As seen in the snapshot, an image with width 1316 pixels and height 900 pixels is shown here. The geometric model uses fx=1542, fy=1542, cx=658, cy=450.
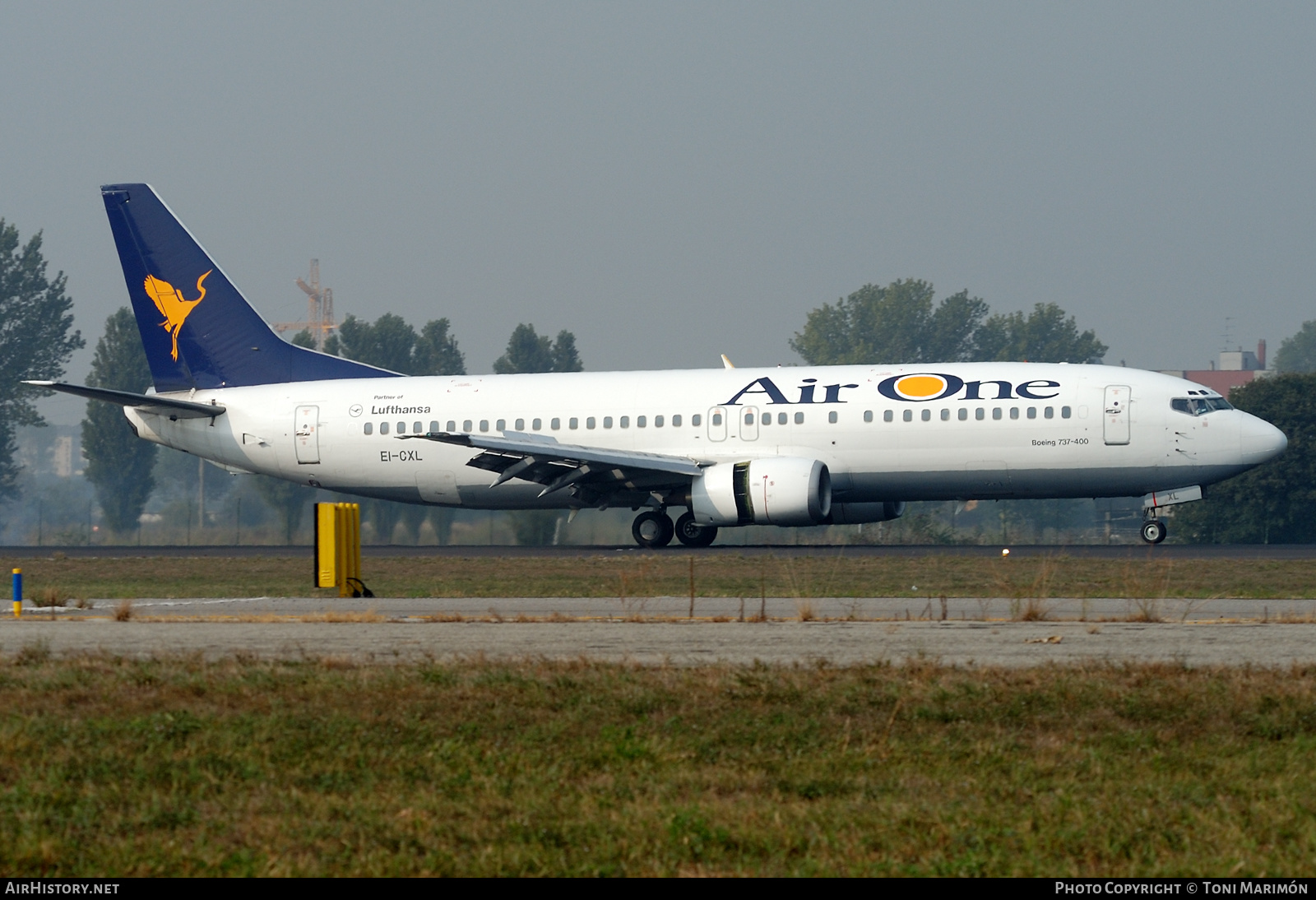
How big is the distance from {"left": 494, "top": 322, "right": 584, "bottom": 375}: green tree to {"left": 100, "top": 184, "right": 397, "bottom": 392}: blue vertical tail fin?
5482cm

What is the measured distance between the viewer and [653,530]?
35.5 metres

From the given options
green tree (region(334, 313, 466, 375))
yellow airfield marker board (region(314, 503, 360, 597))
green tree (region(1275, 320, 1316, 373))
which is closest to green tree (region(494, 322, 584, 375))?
green tree (region(334, 313, 466, 375))

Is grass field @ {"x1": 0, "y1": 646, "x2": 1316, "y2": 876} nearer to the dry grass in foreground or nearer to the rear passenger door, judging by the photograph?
the dry grass in foreground

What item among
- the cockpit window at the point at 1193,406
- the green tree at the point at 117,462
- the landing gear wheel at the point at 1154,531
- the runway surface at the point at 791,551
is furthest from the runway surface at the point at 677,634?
the green tree at the point at 117,462

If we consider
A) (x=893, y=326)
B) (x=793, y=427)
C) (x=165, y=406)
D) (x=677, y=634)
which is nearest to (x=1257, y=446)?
(x=793, y=427)

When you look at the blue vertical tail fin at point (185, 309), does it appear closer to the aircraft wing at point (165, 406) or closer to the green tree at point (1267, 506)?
the aircraft wing at point (165, 406)

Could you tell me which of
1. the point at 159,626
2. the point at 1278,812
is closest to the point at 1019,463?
the point at 159,626

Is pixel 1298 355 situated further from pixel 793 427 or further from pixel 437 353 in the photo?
pixel 793 427

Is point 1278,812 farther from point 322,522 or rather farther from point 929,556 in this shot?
point 929,556

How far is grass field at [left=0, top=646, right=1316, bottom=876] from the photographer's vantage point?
7289 mm

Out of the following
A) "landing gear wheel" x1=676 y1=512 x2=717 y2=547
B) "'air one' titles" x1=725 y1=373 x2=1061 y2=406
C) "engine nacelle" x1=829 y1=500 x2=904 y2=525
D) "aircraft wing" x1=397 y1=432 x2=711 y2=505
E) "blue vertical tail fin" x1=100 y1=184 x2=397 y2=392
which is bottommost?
"landing gear wheel" x1=676 y1=512 x2=717 y2=547

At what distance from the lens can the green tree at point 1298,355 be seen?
18584 centimetres

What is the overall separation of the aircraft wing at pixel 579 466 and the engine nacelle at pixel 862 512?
3.53 m
